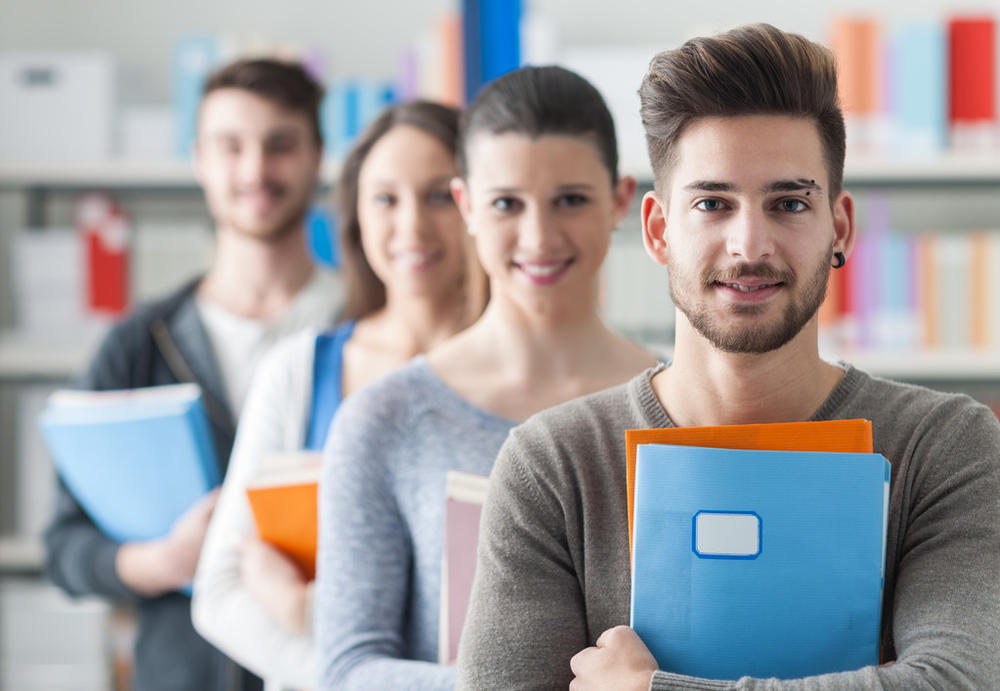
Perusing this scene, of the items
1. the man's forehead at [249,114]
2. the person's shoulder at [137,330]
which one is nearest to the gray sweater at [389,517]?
the person's shoulder at [137,330]

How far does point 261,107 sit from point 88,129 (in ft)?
4.88

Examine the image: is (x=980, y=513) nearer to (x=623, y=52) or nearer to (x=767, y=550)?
(x=767, y=550)

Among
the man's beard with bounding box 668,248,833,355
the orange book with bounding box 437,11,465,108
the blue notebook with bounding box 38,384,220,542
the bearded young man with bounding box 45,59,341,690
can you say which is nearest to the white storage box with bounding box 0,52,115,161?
the orange book with bounding box 437,11,465,108

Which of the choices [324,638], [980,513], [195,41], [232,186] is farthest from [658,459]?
[195,41]

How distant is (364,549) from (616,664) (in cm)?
46

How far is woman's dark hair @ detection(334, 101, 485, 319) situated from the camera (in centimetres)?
185

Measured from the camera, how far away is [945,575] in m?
0.99

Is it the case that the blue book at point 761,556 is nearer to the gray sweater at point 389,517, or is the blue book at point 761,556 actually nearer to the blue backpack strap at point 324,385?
the gray sweater at point 389,517

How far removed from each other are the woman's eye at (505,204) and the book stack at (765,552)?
0.50m

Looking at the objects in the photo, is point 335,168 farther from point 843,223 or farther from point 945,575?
point 945,575

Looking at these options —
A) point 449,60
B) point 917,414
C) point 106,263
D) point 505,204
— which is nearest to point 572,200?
point 505,204

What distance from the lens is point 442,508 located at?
1.36 m

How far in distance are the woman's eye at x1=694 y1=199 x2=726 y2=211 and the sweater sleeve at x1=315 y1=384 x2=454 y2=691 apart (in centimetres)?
51

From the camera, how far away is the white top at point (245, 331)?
7.00 ft
